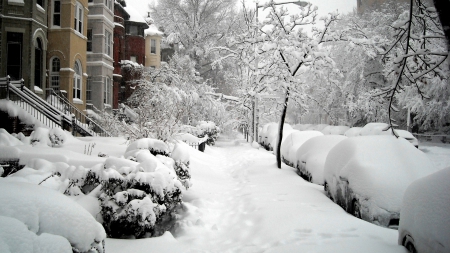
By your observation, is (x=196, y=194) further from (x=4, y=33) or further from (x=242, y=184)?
(x=4, y=33)

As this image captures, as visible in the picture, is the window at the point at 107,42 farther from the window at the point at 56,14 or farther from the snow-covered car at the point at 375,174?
the snow-covered car at the point at 375,174

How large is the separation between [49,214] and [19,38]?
17.0 m

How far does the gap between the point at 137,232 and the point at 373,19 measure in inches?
1256

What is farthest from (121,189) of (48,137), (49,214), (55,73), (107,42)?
(107,42)

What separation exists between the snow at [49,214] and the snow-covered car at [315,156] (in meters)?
7.04

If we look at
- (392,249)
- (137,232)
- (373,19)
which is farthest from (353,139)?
(373,19)

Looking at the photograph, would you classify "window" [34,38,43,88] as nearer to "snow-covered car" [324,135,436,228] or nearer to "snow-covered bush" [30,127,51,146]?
"snow-covered bush" [30,127,51,146]

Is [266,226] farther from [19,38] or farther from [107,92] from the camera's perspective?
[107,92]

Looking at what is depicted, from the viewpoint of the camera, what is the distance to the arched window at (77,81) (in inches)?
785

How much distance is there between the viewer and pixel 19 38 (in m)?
16.0

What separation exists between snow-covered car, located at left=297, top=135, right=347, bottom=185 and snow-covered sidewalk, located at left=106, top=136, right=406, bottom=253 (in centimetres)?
53

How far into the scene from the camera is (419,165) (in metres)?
5.77

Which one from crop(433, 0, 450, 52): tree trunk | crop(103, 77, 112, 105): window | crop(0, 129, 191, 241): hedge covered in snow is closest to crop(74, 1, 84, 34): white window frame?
crop(103, 77, 112, 105): window

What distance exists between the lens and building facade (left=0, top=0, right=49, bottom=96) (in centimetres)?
1558
